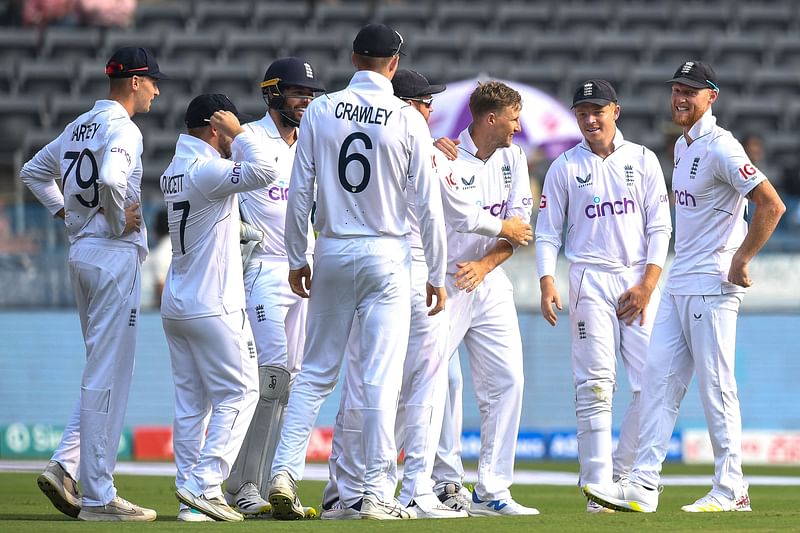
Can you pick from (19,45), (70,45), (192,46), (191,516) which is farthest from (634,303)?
(19,45)

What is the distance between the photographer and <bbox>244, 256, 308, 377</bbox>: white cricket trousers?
8.08 metres

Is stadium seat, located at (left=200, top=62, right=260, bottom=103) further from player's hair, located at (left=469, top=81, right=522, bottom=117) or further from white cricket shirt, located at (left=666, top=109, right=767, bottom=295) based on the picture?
white cricket shirt, located at (left=666, top=109, right=767, bottom=295)

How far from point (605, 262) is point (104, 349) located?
310cm

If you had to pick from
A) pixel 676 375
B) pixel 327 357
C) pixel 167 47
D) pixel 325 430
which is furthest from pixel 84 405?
pixel 167 47

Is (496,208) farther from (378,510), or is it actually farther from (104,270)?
(104,270)

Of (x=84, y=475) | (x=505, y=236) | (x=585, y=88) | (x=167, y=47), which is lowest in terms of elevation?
(x=84, y=475)

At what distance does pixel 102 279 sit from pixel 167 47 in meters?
12.4

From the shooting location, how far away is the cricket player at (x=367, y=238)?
6945 mm

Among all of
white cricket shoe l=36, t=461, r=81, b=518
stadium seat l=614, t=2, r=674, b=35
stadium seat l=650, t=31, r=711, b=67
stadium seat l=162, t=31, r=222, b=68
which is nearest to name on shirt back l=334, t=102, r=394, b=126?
white cricket shoe l=36, t=461, r=81, b=518

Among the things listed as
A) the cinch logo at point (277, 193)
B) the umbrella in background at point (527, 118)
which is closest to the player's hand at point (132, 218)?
the cinch logo at point (277, 193)

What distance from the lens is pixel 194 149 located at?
7430 millimetres

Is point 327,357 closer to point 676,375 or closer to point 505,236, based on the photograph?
point 505,236

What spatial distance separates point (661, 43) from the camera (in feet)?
66.2

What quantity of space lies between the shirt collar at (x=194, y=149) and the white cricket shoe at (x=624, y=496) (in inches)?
112
